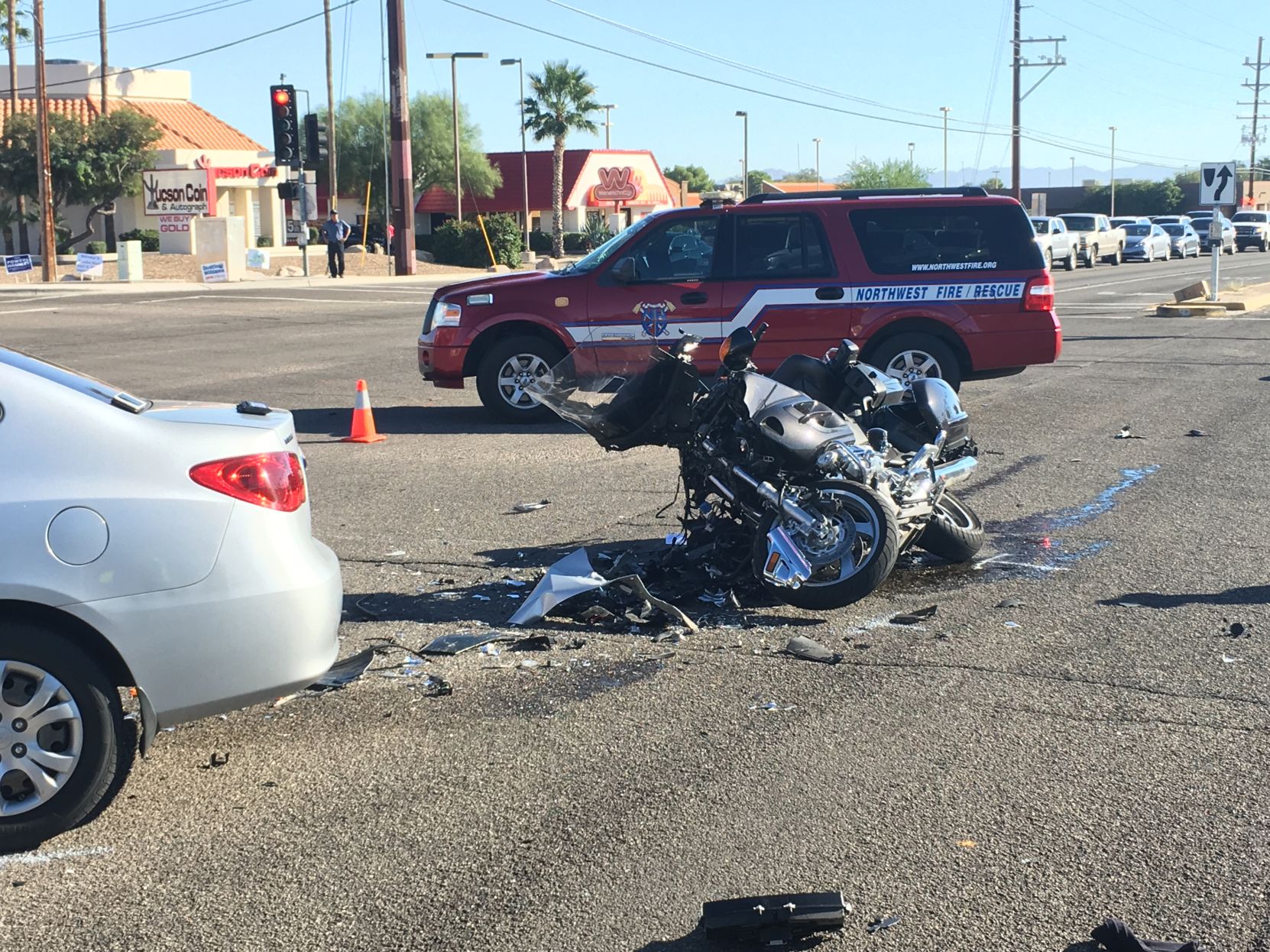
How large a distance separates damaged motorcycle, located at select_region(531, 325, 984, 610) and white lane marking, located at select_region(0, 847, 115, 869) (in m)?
3.37

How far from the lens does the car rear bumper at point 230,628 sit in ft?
14.2

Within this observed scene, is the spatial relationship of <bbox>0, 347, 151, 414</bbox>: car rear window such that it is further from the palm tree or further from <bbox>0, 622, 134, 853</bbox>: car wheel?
the palm tree

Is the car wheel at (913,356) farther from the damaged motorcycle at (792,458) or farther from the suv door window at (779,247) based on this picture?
the damaged motorcycle at (792,458)

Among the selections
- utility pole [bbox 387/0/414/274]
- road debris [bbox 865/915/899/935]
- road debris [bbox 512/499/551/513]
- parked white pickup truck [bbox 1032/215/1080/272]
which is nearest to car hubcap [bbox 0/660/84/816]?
road debris [bbox 865/915/899/935]

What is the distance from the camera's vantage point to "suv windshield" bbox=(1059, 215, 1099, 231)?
52875 millimetres

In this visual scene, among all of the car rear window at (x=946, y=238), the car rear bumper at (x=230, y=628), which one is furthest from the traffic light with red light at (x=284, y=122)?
the car rear bumper at (x=230, y=628)

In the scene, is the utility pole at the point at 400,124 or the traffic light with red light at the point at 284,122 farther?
the utility pole at the point at 400,124

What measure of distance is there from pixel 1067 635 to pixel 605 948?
3.46 m

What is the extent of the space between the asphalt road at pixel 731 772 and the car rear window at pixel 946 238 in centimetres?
431

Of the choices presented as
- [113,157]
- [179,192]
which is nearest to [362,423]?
[179,192]

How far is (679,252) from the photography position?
1308cm

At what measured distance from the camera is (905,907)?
388 centimetres

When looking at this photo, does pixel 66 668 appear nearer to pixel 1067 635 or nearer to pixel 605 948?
pixel 605 948

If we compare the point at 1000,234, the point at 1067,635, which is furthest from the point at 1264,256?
the point at 1067,635
